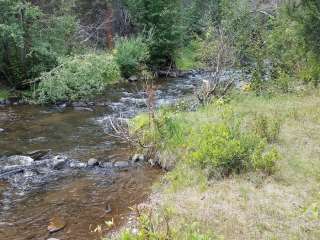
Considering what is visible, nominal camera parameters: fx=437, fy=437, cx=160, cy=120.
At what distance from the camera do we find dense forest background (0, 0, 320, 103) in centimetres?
1426

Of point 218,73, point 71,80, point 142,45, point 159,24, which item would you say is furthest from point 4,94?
point 159,24

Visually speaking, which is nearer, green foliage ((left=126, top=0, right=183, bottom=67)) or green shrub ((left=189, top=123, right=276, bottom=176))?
green shrub ((left=189, top=123, right=276, bottom=176))

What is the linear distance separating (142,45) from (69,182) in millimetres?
16073

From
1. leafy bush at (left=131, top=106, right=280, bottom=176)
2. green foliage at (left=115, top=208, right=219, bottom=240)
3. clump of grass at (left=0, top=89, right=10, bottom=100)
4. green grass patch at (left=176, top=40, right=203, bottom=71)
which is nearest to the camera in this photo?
green foliage at (left=115, top=208, right=219, bottom=240)

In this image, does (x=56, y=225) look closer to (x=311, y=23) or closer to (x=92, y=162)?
(x=92, y=162)

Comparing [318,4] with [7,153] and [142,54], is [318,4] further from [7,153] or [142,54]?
[142,54]

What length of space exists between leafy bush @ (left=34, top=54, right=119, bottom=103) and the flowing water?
1010mm

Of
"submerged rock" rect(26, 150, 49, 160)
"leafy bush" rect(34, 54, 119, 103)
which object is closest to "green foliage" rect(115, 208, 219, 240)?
"submerged rock" rect(26, 150, 49, 160)

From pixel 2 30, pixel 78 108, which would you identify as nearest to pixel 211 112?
pixel 78 108

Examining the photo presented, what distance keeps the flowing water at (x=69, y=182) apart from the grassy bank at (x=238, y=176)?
74cm

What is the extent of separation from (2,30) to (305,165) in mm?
13399

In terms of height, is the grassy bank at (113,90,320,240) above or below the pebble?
above

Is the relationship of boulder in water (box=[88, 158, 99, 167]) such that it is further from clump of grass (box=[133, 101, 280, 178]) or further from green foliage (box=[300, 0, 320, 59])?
green foliage (box=[300, 0, 320, 59])

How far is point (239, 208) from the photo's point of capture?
6332mm
